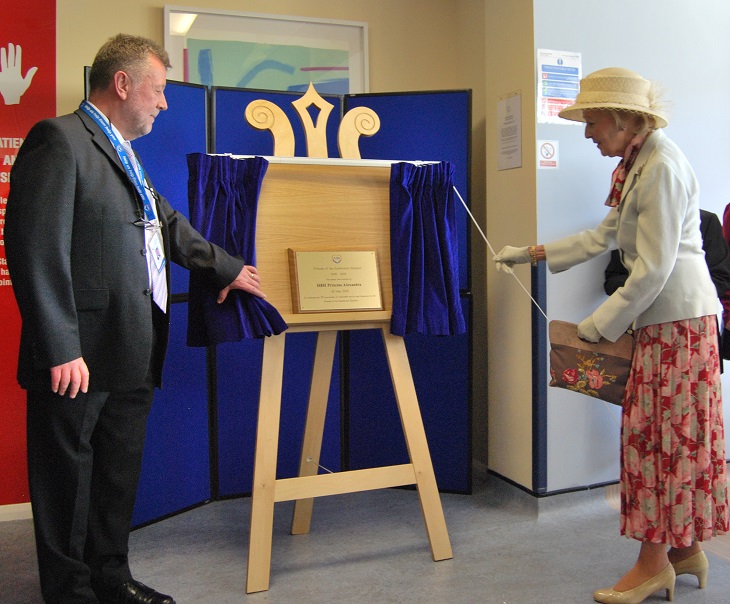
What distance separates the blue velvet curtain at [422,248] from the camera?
104 inches

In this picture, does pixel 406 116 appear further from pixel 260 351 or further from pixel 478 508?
pixel 478 508

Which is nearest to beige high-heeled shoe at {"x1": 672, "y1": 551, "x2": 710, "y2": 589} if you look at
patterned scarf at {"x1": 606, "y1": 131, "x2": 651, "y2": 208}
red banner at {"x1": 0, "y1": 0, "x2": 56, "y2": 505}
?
patterned scarf at {"x1": 606, "y1": 131, "x2": 651, "y2": 208}

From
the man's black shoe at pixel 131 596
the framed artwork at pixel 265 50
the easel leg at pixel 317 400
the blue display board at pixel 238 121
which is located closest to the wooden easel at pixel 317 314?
the easel leg at pixel 317 400

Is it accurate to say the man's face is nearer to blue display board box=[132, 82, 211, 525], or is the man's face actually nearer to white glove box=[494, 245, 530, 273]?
blue display board box=[132, 82, 211, 525]

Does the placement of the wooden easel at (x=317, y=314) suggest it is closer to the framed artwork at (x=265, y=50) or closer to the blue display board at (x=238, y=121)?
the blue display board at (x=238, y=121)

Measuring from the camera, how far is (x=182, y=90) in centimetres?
310

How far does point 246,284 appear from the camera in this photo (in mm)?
2439

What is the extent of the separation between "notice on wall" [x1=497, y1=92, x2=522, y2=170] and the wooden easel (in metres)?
0.75

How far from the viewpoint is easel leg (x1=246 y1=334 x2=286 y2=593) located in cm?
251

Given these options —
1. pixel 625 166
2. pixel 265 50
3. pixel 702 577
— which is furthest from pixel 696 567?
pixel 265 50

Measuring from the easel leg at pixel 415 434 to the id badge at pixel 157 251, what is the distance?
828 mm

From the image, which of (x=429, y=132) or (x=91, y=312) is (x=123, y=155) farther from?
(x=429, y=132)

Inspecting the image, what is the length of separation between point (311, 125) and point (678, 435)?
1560mm

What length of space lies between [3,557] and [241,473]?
3.32 ft
